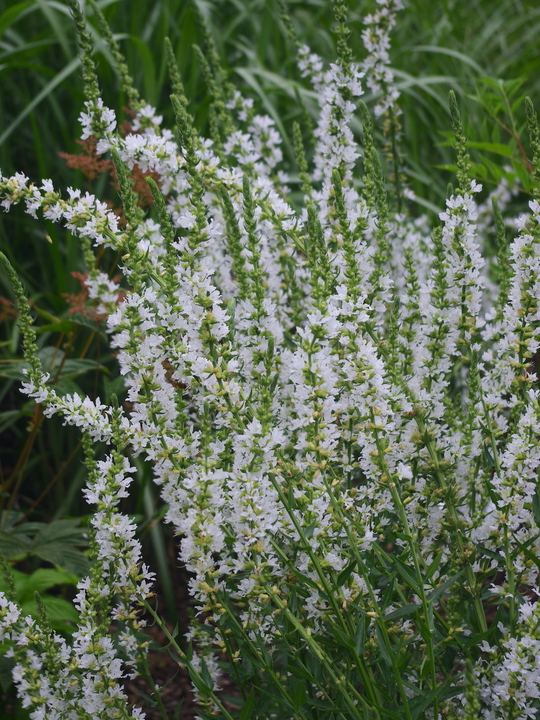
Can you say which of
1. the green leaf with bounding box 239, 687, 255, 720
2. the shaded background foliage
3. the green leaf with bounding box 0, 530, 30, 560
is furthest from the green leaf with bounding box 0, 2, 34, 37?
the green leaf with bounding box 239, 687, 255, 720

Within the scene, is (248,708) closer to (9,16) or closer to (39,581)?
(39,581)

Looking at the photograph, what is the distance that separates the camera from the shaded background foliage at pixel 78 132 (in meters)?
2.93

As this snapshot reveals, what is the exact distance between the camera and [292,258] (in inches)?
100.0

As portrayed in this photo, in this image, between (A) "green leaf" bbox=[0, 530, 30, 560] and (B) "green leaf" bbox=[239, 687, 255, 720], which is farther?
(A) "green leaf" bbox=[0, 530, 30, 560]

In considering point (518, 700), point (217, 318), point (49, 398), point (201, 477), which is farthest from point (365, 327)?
point (518, 700)

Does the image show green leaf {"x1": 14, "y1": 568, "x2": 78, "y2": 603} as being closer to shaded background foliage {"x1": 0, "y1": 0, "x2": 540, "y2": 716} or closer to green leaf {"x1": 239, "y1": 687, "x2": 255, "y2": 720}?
shaded background foliage {"x1": 0, "y1": 0, "x2": 540, "y2": 716}

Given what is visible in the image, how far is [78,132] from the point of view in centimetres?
442

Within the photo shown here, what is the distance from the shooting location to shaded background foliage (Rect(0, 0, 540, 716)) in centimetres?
293

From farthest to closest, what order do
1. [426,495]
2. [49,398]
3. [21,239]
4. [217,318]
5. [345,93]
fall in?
[21,239]
[345,93]
[426,495]
[49,398]
[217,318]

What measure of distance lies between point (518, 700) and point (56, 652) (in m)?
1.09

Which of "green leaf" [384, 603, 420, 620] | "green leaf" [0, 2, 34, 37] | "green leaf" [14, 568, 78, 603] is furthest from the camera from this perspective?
"green leaf" [0, 2, 34, 37]

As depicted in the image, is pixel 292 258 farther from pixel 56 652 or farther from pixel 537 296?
pixel 56 652

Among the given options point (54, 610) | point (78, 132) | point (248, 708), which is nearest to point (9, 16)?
point (78, 132)

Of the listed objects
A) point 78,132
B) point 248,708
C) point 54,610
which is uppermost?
point 78,132
